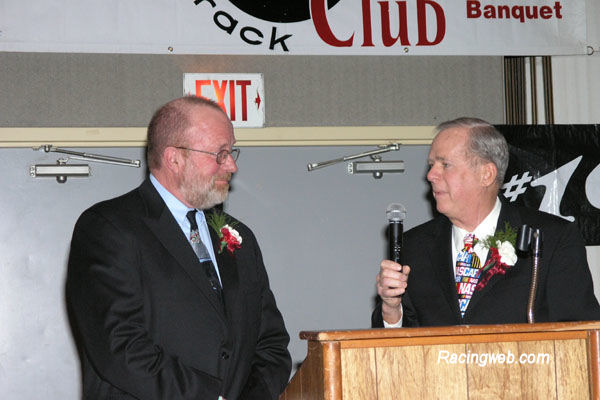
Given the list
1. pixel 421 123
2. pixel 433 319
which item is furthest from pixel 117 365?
pixel 421 123

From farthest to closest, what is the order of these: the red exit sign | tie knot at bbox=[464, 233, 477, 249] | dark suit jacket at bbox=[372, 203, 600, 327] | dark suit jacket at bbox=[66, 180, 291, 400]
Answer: the red exit sign, tie knot at bbox=[464, 233, 477, 249], dark suit jacket at bbox=[372, 203, 600, 327], dark suit jacket at bbox=[66, 180, 291, 400]

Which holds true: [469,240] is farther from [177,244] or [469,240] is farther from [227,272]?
[177,244]

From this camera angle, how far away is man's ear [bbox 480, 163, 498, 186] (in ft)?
11.4

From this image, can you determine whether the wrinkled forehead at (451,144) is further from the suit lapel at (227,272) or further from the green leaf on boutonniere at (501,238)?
the suit lapel at (227,272)

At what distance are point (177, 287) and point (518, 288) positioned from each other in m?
1.35

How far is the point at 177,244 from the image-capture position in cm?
288

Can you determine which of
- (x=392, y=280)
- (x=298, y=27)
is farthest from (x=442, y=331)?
(x=298, y=27)

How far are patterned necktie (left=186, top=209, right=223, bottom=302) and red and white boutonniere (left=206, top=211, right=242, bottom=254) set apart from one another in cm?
9

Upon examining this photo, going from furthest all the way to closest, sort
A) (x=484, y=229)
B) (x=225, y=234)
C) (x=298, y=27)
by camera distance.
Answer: (x=298, y=27)
(x=484, y=229)
(x=225, y=234)

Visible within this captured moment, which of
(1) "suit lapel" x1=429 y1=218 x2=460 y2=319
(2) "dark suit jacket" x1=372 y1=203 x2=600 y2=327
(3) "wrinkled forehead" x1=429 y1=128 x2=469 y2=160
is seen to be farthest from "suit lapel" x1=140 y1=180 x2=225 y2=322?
(3) "wrinkled forehead" x1=429 y1=128 x2=469 y2=160

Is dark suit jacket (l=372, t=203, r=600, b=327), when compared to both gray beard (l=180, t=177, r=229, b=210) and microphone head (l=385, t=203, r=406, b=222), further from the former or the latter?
gray beard (l=180, t=177, r=229, b=210)

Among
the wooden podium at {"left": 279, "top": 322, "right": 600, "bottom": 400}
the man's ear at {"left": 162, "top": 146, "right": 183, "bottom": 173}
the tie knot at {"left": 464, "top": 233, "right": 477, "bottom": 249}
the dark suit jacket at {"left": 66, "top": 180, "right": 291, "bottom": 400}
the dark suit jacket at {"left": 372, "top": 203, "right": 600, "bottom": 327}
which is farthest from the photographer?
the tie knot at {"left": 464, "top": 233, "right": 477, "bottom": 249}

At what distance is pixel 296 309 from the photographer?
5.77m

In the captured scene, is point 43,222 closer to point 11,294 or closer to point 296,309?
point 11,294
